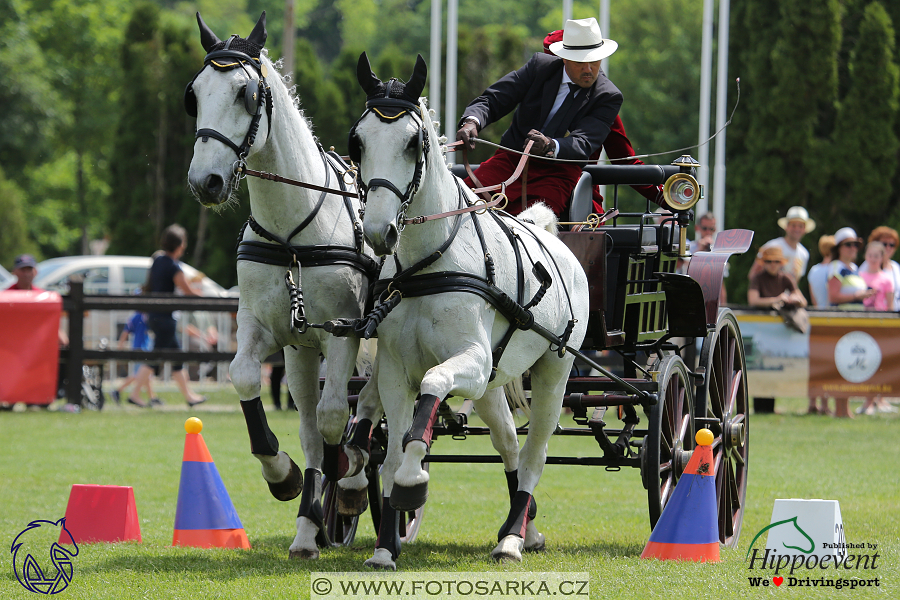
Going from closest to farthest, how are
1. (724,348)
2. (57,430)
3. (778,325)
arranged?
(724,348) < (57,430) < (778,325)

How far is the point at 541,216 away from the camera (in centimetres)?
638

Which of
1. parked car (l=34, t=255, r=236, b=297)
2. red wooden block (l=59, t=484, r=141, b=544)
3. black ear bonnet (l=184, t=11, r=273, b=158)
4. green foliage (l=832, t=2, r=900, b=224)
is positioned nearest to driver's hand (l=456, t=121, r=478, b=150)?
black ear bonnet (l=184, t=11, r=273, b=158)

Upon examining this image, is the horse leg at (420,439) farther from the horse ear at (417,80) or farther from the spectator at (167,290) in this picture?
the spectator at (167,290)

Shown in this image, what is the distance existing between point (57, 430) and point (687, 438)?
7388 millimetres

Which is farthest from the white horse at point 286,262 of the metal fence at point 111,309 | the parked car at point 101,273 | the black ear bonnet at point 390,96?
the parked car at point 101,273

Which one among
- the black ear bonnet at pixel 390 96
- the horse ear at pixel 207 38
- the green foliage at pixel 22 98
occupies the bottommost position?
the black ear bonnet at pixel 390 96

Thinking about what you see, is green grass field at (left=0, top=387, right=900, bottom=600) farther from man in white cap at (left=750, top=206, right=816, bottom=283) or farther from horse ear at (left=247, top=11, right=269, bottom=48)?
horse ear at (left=247, top=11, right=269, bottom=48)

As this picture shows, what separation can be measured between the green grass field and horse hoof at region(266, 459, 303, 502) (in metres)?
0.32

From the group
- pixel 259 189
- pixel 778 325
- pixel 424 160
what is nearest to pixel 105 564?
pixel 259 189

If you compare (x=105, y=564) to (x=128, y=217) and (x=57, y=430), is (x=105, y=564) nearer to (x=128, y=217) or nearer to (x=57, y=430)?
(x=57, y=430)

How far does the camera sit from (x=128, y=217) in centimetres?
3120

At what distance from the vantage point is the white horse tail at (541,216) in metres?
6.33

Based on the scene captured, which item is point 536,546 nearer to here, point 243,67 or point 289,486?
point 289,486

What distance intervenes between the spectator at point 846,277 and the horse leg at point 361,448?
9.87 m
